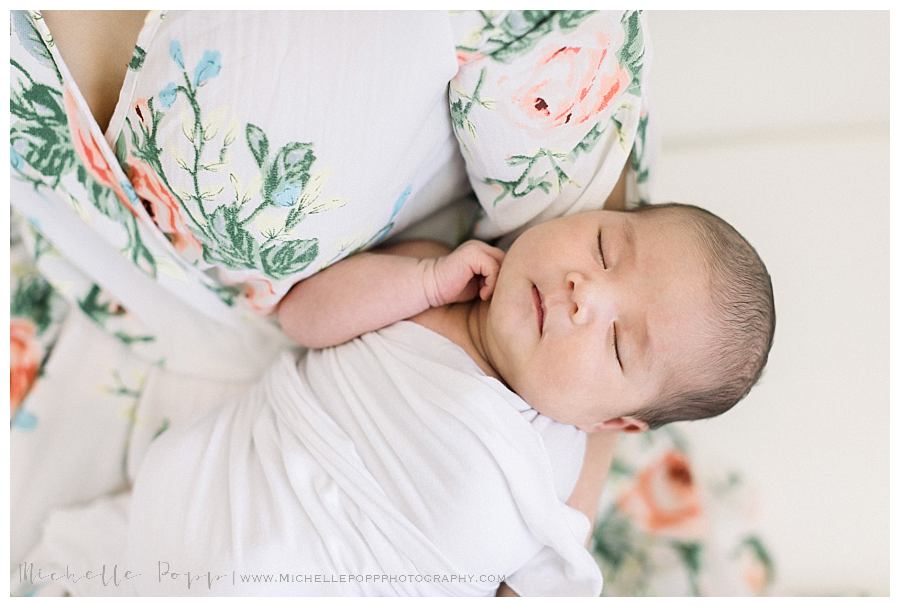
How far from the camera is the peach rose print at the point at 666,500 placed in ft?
4.35

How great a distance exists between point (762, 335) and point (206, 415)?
796mm

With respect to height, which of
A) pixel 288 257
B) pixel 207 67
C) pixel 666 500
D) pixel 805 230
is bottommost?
pixel 666 500

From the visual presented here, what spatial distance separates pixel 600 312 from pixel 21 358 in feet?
2.98

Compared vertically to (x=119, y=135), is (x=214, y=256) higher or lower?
lower

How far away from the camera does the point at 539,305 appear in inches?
38.8

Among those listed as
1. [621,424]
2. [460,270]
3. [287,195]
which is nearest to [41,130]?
[287,195]

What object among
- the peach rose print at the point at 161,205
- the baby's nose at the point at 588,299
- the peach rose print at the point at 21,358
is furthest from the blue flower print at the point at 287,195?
the peach rose print at the point at 21,358

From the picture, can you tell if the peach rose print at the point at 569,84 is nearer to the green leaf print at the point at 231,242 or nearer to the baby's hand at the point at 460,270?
the baby's hand at the point at 460,270

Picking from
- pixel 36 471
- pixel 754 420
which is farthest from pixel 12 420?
pixel 754 420

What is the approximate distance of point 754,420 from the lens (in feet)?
4.31

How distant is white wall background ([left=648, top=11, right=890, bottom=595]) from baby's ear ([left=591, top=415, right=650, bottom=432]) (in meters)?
0.33

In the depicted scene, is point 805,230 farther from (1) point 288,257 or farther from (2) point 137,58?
(2) point 137,58

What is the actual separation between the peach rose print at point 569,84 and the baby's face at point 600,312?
163 millimetres
